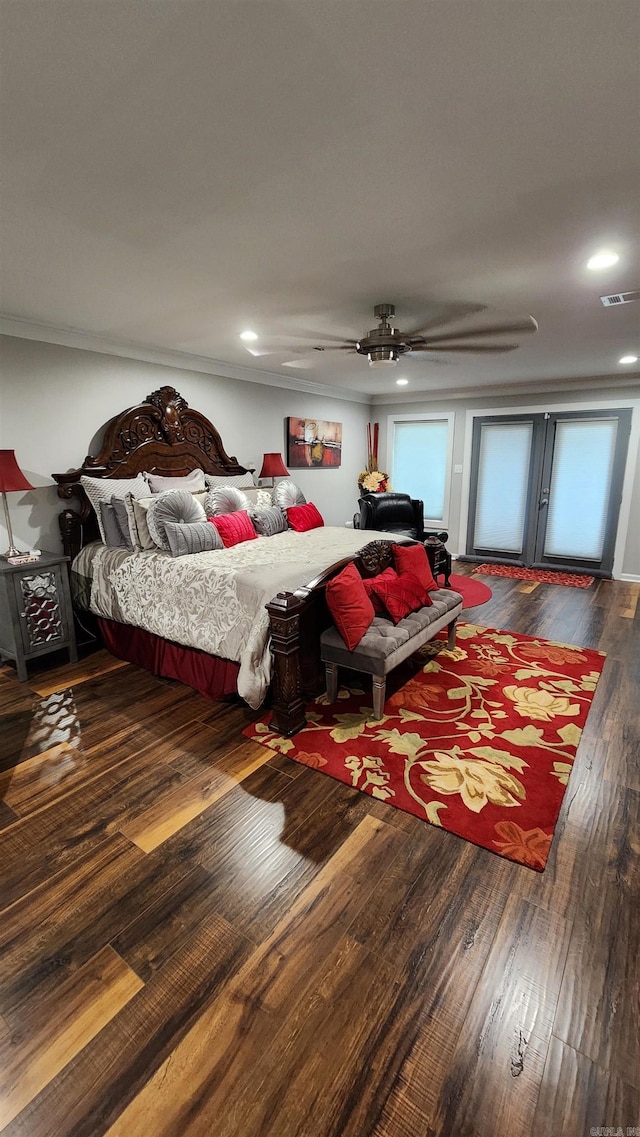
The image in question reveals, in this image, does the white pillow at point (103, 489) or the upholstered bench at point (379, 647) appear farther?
the white pillow at point (103, 489)

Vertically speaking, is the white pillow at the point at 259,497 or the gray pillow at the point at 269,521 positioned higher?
the white pillow at the point at 259,497

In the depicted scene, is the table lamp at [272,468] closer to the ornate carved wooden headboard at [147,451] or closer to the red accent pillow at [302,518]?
the ornate carved wooden headboard at [147,451]

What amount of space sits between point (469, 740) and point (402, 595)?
99 cm

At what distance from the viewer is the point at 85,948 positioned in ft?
5.13


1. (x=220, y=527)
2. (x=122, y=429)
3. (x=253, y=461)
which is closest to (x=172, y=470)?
(x=122, y=429)

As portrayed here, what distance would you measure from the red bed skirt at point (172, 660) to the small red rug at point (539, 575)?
4436mm

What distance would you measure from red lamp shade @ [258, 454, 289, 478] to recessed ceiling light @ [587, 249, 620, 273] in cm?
345

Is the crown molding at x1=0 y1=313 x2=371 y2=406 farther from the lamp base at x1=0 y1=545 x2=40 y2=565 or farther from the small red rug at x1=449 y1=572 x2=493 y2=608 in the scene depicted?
the small red rug at x1=449 y1=572 x2=493 y2=608

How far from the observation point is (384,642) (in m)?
2.74

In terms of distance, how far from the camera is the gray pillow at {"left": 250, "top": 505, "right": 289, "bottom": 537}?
4.40m

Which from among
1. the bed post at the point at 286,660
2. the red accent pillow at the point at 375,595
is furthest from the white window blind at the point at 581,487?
the bed post at the point at 286,660

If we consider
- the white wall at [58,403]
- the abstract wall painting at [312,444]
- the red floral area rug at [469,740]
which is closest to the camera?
the red floral area rug at [469,740]

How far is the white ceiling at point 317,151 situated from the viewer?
110 centimetres

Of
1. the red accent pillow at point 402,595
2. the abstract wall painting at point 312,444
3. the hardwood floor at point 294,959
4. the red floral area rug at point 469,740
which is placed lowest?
the hardwood floor at point 294,959
